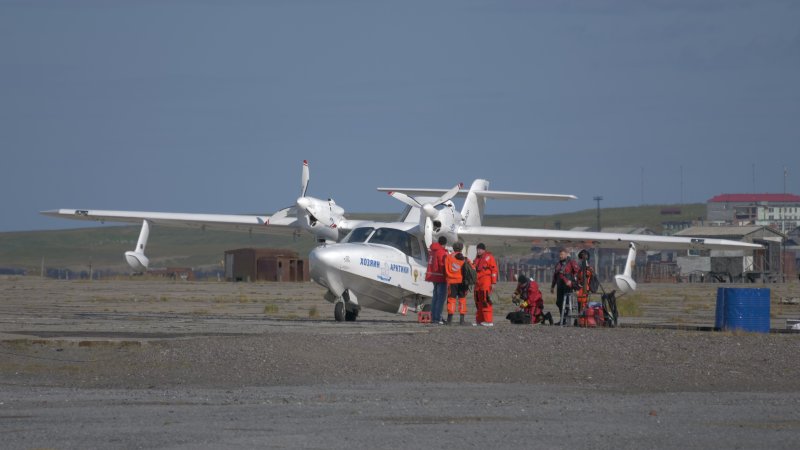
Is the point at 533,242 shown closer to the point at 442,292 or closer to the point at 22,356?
the point at 442,292

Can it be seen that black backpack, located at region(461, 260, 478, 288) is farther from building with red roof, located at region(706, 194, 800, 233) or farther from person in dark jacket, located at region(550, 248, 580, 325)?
building with red roof, located at region(706, 194, 800, 233)

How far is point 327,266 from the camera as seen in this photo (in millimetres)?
24281

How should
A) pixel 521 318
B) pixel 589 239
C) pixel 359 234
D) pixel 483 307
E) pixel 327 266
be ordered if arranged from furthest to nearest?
1. pixel 589 239
2. pixel 359 234
3. pixel 327 266
4. pixel 521 318
5. pixel 483 307

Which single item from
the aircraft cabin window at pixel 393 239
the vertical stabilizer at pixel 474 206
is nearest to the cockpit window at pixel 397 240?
the aircraft cabin window at pixel 393 239

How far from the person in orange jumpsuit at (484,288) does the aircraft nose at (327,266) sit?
307 centimetres

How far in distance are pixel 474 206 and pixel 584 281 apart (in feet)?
28.2

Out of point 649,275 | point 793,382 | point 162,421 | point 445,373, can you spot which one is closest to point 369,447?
point 162,421

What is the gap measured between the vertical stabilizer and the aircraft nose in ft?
21.0

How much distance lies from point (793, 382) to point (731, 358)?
1.77m

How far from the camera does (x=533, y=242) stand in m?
30.1

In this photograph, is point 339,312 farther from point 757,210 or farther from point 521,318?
point 757,210

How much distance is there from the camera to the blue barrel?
72.8 ft

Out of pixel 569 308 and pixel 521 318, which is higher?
pixel 569 308

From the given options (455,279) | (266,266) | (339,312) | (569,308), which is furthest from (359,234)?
(266,266)
